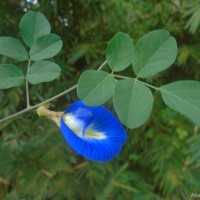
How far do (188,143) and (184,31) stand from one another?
31 cm

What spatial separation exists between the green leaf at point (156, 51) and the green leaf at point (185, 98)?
0.08ft

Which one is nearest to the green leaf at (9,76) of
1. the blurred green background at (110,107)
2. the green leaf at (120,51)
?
the green leaf at (120,51)

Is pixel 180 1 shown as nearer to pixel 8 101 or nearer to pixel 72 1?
pixel 72 1

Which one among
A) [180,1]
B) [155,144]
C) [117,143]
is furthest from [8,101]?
[117,143]

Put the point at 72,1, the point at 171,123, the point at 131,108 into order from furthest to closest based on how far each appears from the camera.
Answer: the point at 171,123 < the point at 72,1 < the point at 131,108

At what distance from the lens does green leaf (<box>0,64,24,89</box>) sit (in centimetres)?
42

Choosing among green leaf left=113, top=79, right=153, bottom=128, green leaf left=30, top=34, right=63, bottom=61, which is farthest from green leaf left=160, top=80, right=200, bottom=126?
green leaf left=30, top=34, right=63, bottom=61

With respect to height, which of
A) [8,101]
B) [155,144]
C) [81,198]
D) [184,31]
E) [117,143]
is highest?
[117,143]

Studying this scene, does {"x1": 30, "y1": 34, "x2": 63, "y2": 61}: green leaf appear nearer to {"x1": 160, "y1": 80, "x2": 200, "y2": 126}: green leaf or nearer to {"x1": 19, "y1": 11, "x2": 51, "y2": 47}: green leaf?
{"x1": 19, "y1": 11, "x2": 51, "y2": 47}: green leaf

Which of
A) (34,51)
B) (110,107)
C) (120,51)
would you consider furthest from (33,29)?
(110,107)

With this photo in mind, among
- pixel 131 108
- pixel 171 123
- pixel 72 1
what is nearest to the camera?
pixel 131 108

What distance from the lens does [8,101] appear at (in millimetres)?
1090

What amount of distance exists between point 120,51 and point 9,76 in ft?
0.41

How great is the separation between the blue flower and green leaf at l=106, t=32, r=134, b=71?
5 cm
